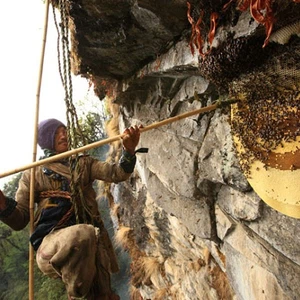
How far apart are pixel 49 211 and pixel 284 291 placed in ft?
10.0

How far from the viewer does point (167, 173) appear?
194 inches

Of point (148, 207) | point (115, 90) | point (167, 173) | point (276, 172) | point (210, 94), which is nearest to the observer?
point (276, 172)

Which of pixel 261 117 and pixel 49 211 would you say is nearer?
pixel 261 117

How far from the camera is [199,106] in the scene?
4.05 m

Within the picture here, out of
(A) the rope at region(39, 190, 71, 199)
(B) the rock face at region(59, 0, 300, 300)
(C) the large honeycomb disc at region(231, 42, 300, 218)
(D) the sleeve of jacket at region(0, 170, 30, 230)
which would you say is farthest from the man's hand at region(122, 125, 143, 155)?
(D) the sleeve of jacket at region(0, 170, 30, 230)

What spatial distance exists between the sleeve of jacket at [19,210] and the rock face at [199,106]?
2.18 meters

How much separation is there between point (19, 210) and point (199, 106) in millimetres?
2963

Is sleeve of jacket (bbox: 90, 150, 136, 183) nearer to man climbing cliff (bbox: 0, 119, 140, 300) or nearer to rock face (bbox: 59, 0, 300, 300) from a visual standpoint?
man climbing cliff (bbox: 0, 119, 140, 300)

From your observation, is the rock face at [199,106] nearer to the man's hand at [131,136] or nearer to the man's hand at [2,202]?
the man's hand at [131,136]

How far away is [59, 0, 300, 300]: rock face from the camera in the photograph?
103 inches

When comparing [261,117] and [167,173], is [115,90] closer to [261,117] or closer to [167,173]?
[167,173]

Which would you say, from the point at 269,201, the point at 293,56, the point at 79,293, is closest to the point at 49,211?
the point at 79,293

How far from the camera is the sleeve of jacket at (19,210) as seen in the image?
3.35m

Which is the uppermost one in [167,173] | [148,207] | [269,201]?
[269,201]
